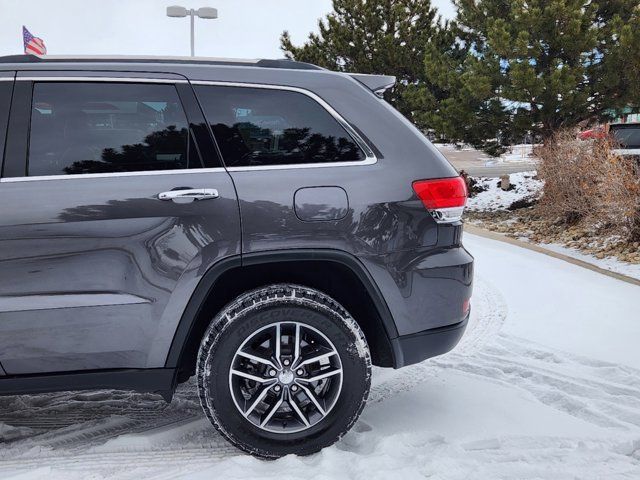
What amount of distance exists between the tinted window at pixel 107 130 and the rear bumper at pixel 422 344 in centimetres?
130

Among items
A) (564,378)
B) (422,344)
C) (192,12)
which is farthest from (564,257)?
(192,12)

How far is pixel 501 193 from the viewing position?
54.6 ft

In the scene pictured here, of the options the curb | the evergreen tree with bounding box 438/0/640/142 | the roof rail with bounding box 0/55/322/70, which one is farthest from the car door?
the evergreen tree with bounding box 438/0/640/142

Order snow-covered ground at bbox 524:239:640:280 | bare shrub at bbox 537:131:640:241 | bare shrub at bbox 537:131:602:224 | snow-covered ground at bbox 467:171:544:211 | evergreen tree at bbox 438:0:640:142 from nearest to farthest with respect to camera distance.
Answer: snow-covered ground at bbox 524:239:640:280 < bare shrub at bbox 537:131:640:241 < bare shrub at bbox 537:131:602:224 < evergreen tree at bbox 438:0:640:142 < snow-covered ground at bbox 467:171:544:211

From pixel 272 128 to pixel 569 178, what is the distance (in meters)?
8.88

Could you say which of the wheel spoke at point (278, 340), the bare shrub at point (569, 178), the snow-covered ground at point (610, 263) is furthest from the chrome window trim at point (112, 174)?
the bare shrub at point (569, 178)

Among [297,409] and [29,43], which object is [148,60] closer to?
[297,409]

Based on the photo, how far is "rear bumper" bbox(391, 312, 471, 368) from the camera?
9.42 ft

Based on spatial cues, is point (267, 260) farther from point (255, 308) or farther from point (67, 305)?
point (67, 305)

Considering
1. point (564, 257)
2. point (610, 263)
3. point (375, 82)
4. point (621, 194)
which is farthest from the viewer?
point (621, 194)

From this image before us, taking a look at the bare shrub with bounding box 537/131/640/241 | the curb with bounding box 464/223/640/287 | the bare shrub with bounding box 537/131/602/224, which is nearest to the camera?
the curb with bounding box 464/223/640/287

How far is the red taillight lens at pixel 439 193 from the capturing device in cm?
283

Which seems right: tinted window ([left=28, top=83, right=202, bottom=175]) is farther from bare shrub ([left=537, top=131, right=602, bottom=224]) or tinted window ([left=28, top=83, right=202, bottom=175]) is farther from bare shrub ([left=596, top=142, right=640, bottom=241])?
bare shrub ([left=537, top=131, right=602, bottom=224])

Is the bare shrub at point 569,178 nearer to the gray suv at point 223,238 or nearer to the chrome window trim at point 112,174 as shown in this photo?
the gray suv at point 223,238
